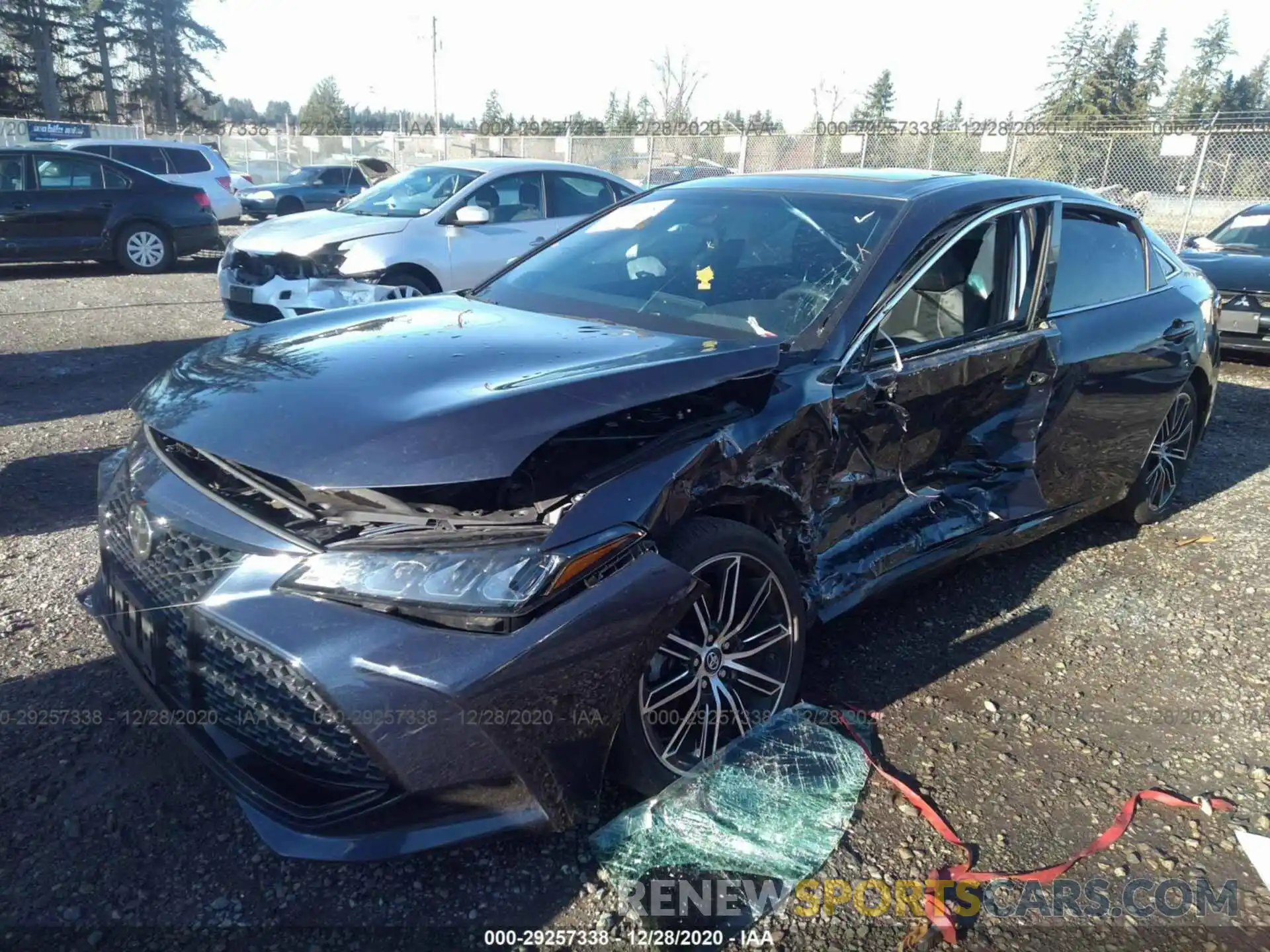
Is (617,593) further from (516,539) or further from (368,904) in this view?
(368,904)

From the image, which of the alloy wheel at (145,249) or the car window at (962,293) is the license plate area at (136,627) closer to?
the car window at (962,293)

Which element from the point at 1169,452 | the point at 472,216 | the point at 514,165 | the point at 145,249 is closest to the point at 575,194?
the point at 514,165

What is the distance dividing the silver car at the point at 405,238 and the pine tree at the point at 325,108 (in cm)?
5524

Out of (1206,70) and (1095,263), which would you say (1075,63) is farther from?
Result: (1095,263)

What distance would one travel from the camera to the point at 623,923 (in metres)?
2.16

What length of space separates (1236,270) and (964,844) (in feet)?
28.5

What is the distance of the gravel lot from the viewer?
2.17m

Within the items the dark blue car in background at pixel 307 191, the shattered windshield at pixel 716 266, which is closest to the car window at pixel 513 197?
the shattered windshield at pixel 716 266

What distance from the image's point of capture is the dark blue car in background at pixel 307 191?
2222 centimetres

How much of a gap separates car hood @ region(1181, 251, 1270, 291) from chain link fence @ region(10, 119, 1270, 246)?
299 inches

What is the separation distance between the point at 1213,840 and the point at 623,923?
66.7 inches

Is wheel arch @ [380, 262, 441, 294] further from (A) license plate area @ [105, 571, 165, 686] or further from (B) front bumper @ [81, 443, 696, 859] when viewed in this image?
(B) front bumper @ [81, 443, 696, 859]

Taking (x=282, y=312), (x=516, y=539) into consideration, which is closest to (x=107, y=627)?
(x=516, y=539)

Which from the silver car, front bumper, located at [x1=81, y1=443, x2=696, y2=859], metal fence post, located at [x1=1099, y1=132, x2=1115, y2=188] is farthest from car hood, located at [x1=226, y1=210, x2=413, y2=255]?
metal fence post, located at [x1=1099, y1=132, x2=1115, y2=188]
